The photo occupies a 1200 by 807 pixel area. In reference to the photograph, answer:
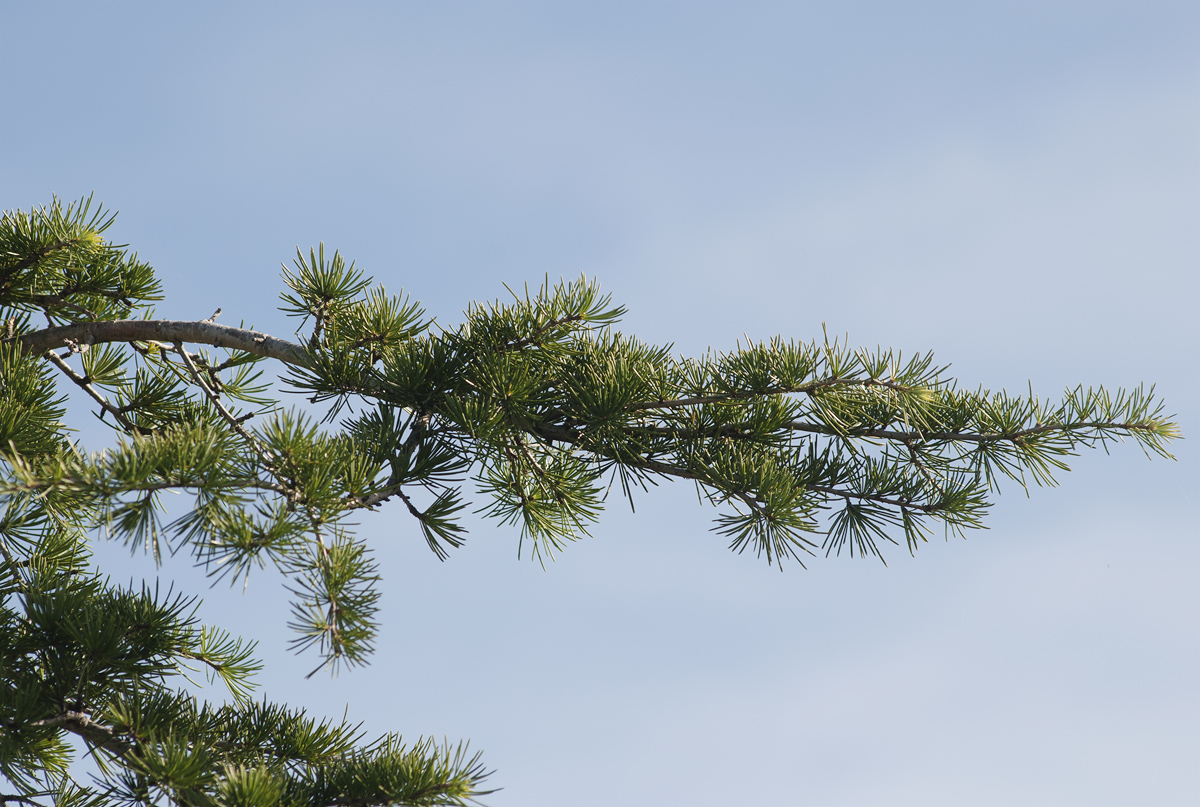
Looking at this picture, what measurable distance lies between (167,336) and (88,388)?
13.6 inches

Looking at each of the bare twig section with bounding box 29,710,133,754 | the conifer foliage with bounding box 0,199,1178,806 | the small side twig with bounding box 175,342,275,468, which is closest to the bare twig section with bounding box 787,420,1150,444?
the conifer foliage with bounding box 0,199,1178,806

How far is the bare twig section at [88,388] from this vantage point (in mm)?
1846

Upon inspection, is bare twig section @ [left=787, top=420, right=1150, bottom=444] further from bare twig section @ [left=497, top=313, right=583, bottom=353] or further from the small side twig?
the small side twig

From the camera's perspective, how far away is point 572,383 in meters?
1.39

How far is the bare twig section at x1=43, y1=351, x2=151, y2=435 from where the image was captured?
72.7 inches

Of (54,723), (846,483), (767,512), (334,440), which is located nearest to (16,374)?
(54,723)

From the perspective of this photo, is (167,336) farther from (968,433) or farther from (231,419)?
(968,433)

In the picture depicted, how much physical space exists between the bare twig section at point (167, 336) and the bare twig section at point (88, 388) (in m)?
0.05

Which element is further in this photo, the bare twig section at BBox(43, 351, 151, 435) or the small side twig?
the bare twig section at BBox(43, 351, 151, 435)

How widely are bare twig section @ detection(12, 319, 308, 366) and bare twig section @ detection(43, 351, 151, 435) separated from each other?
0.16 feet

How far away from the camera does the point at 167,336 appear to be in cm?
167

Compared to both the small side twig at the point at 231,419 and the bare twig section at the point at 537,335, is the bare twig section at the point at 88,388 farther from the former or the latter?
the bare twig section at the point at 537,335

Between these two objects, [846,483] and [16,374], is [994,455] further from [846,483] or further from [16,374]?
[16,374]

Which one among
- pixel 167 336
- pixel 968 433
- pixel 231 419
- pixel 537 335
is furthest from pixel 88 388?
pixel 968 433
